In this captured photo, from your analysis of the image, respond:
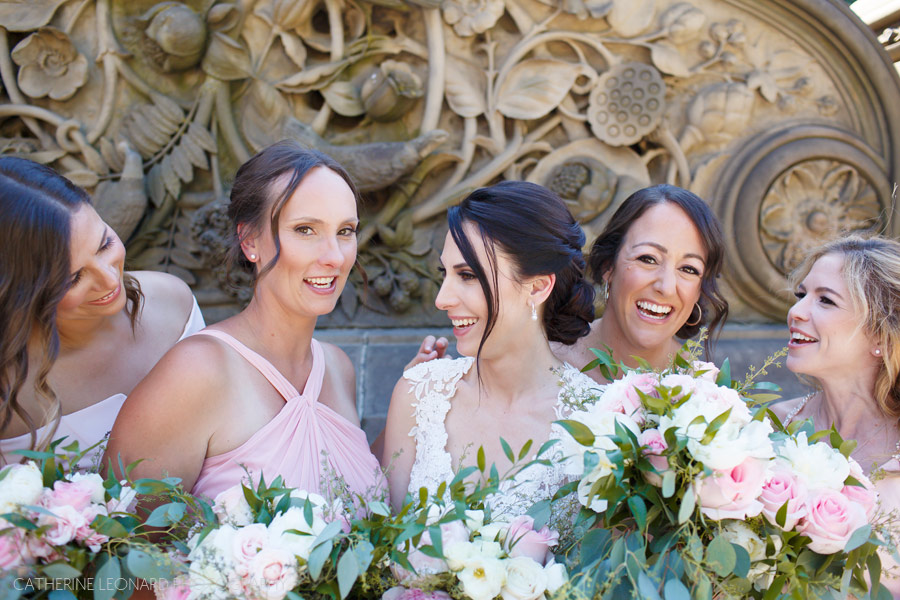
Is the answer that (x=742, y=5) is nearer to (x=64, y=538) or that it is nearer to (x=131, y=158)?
(x=131, y=158)

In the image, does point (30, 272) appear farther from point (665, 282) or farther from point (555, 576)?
point (665, 282)

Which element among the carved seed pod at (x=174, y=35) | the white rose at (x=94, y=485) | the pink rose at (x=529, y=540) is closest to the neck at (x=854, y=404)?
the pink rose at (x=529, y=540)

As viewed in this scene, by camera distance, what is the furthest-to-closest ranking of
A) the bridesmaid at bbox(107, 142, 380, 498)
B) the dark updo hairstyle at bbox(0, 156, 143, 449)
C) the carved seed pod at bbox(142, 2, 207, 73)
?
1. the carved seed pod at bbox(142, 2, 207, 73)
2. the bridesmaid at bbox(107, 142, 380, 498)
3. the dark updo hairstyle at bbox(0, 156, 143, 449)

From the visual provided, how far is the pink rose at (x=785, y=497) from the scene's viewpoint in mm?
1674

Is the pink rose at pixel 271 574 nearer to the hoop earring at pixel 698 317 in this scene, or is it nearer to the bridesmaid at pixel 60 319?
the bridesmaid at pixel 60 319

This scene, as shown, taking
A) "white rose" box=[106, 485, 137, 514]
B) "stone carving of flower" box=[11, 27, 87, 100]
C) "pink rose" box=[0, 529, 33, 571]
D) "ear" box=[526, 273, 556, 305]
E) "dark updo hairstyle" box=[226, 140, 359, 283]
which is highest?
"stone carving of flower" box=[11, 27, 87, 100]

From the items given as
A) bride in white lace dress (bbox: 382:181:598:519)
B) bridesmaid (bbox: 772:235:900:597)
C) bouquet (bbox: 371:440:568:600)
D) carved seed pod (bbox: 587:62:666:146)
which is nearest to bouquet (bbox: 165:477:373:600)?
bouquet (bbox: 371:440:568:600)

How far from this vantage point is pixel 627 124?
14.3ft

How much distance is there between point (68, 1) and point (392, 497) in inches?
146

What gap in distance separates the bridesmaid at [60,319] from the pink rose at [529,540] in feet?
4.73

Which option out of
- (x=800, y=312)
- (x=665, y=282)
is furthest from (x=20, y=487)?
(x=800, y=312)

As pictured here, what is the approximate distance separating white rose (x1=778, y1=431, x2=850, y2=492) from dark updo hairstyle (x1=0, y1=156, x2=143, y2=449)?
2.17m

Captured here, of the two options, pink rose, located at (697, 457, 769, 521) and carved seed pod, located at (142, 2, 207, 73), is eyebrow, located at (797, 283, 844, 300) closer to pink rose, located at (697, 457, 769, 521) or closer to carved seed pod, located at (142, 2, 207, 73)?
pink rose, located at (697, 457, 769, 521)

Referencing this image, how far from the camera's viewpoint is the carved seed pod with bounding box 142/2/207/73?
4055 mm
